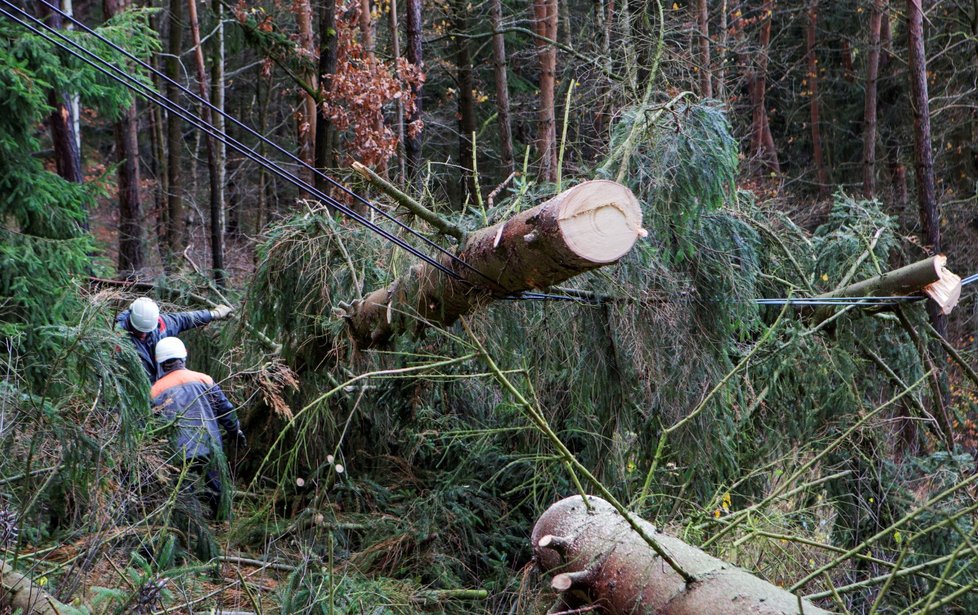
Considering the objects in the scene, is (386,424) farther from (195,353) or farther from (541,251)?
(541,251)

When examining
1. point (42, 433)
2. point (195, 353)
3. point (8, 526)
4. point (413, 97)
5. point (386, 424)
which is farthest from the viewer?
→ point (413, 97)

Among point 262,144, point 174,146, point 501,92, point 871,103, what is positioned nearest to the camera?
point 501,92

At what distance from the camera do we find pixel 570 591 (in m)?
4.04

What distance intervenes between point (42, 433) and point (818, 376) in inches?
176

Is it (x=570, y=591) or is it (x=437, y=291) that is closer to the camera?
(x=570, y=591)

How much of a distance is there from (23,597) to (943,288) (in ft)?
16.2

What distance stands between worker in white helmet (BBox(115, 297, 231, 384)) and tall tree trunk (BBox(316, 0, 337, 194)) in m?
4.39

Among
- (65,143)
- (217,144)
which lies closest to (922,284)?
(65,143)

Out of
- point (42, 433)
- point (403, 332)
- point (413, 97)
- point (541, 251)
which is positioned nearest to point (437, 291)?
point (403, 332)

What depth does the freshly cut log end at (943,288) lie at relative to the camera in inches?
204

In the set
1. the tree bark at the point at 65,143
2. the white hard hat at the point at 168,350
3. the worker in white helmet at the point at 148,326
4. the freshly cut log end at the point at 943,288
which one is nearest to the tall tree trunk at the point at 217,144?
the tree bark at the point at 65,143

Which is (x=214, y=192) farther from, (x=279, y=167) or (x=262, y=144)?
(x=279, y=167)

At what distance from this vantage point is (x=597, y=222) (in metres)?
3.69

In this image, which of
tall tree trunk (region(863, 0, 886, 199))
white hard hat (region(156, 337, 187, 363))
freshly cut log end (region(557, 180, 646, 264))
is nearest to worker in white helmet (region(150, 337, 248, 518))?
white hard hat (region(156, 337, 187, 363))
